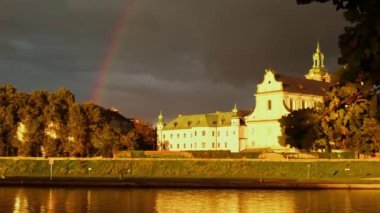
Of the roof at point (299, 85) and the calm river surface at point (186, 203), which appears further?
the roof at point (299, 85)

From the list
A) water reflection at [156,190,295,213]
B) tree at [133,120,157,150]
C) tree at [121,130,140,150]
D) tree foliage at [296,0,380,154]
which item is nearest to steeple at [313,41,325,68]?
tree at [133,120,157,150]

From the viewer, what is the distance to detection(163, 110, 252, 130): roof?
171600 mm

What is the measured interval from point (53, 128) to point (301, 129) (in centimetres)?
9937

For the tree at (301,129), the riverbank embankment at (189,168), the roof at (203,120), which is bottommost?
the riverbank embankment at (189,168)

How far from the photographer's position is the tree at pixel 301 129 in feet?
32.8

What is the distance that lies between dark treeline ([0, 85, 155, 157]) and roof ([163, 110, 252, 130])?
210 ft

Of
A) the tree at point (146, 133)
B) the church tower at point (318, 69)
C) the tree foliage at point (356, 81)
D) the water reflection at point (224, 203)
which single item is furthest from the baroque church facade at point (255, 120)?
the tree foliage at point (356, 81)

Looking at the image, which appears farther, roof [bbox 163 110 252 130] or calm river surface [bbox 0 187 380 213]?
roof [bbox 163 110 252 130]

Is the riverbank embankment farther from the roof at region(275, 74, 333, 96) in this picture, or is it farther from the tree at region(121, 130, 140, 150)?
the roof at region(275, 74, 333, 96)

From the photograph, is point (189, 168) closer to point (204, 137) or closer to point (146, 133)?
point (146, 133)

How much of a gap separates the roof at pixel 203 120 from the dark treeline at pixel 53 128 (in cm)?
6410

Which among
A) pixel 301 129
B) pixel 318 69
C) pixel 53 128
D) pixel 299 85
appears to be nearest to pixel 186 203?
pixel 301 129

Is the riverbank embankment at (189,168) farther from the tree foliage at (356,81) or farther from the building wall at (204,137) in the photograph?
the building wall at (204,137)

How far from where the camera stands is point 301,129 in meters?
10.1
